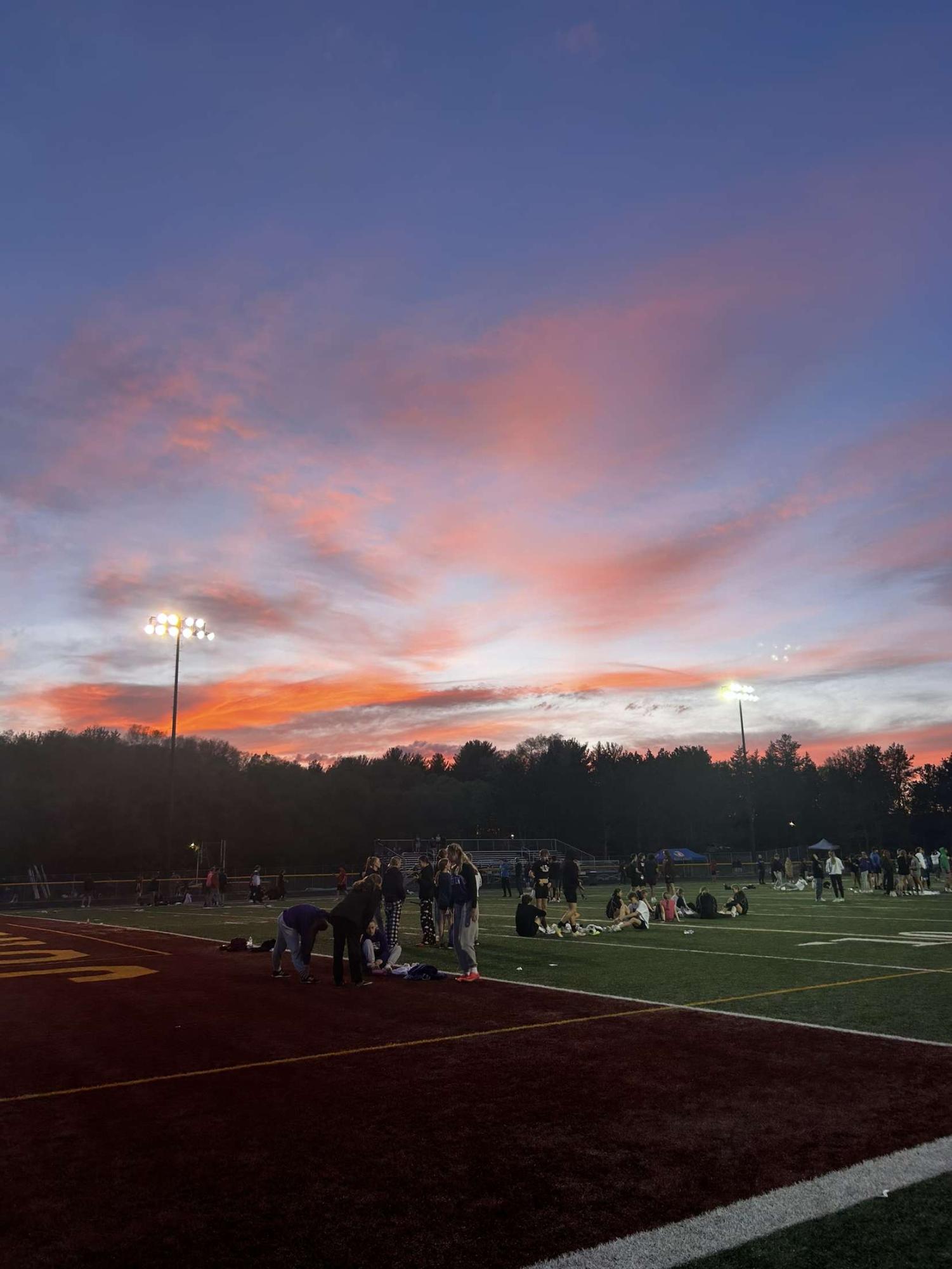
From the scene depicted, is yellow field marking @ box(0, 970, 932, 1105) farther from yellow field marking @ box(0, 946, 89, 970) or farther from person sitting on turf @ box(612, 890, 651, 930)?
yellow field marking @ box(0, 946, 89, 970)

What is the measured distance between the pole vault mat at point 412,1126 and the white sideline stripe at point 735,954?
4.93 metres

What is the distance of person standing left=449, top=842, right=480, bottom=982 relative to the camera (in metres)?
13.0

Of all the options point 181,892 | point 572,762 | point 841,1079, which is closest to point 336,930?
point 841,1079

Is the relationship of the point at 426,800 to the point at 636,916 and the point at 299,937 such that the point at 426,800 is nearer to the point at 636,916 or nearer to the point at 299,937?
the point at 636,916

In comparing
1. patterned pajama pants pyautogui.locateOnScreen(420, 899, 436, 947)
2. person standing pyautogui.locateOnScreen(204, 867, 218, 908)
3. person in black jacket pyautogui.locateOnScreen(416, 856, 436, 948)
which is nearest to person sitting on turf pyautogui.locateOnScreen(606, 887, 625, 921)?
person in black jacket pyautogui.locateOnScreen(416, 856, 436, 948)

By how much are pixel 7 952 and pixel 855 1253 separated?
1893cm

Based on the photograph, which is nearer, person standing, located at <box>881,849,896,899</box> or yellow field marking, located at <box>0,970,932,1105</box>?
yellow field marking, located at <box>0,970,932,1105</box>

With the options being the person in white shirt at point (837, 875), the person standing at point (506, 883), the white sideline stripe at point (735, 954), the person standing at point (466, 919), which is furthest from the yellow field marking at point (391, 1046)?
the person standing at point (506, 883)

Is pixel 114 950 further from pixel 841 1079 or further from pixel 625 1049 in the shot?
pixel 841 1079

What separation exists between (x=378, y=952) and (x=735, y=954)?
602 cm

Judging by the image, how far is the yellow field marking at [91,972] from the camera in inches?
566

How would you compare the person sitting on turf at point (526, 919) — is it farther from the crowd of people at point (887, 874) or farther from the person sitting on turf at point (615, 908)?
the crowd of people at point (887, 874)

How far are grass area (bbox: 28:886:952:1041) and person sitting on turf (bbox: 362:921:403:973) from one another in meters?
1.11

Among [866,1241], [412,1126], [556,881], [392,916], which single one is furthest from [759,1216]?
[556,881]
